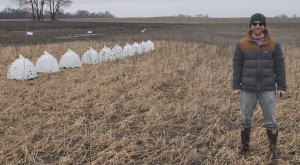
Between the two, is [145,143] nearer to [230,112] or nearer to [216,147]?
[216,147]

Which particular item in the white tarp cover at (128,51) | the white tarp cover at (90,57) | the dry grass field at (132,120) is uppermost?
the white tarp cover at (128,51)

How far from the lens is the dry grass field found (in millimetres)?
3006

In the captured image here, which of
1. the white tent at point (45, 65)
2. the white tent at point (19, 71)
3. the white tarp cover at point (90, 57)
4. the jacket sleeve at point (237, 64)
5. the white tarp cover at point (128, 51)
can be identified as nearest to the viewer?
the jacket sleeve at point (237, 64)

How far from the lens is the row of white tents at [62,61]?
236 inches

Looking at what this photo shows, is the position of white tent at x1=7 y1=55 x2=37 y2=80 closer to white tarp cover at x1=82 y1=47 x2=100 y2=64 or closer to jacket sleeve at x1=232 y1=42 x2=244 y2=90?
white tarp cover at x1=82 y1=47 x2=100 y2=64

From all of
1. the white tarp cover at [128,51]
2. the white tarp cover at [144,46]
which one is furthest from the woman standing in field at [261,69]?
Result: the white tarp cover at [144,46]

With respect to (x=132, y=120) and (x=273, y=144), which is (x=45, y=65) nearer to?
(x=132, y=120)

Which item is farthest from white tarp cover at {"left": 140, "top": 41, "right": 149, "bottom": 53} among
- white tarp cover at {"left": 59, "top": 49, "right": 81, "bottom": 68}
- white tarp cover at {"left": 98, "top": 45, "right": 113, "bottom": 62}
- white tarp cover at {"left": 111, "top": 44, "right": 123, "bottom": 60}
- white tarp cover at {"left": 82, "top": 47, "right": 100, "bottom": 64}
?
white tarp cover at {"left": 59, "top": 49, "right": 81, "bottom": 68}

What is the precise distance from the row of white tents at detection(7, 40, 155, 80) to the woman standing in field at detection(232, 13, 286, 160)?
17.1 ft

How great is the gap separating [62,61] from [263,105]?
631 centimetres

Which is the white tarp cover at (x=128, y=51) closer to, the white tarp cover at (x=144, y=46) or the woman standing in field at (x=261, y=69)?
the white tarp cover at (x=144, y=46)

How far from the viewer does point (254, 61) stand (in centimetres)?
268

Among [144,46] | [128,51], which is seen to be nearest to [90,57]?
[128,51]

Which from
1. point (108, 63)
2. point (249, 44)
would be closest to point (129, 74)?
point (108, 63)
